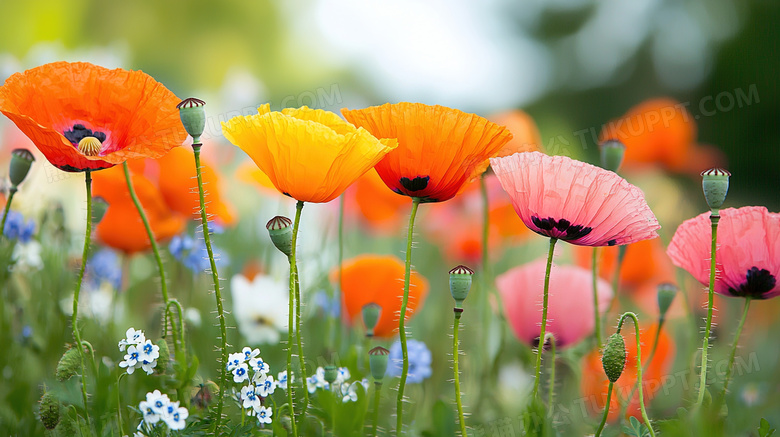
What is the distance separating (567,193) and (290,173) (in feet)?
1.05

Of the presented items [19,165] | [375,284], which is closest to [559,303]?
[375,284]

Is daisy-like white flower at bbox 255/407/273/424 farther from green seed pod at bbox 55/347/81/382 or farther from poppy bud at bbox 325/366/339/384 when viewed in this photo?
green seed pod at bbox 55/347/81/382

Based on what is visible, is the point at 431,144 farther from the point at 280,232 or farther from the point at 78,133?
the point at 78,133

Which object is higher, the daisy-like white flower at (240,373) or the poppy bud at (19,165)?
the poppy bud at (19,165)

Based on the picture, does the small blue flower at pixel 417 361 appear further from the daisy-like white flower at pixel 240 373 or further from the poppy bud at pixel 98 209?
the poppy bud at pixel 98 209

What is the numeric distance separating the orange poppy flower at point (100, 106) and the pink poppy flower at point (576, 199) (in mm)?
399

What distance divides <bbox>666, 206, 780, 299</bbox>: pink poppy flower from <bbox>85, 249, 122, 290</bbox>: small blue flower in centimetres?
107

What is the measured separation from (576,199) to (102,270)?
3.61 feet

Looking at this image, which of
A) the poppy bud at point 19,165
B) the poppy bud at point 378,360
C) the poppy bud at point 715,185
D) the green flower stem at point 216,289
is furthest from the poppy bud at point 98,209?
the poppy bud at point 715,185

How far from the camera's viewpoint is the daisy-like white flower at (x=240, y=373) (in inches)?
31.0

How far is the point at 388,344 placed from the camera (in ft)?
5.13

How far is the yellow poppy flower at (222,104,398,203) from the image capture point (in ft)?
2.39

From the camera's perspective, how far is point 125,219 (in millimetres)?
1316

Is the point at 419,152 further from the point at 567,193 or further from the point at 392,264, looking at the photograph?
the point at 392,264
